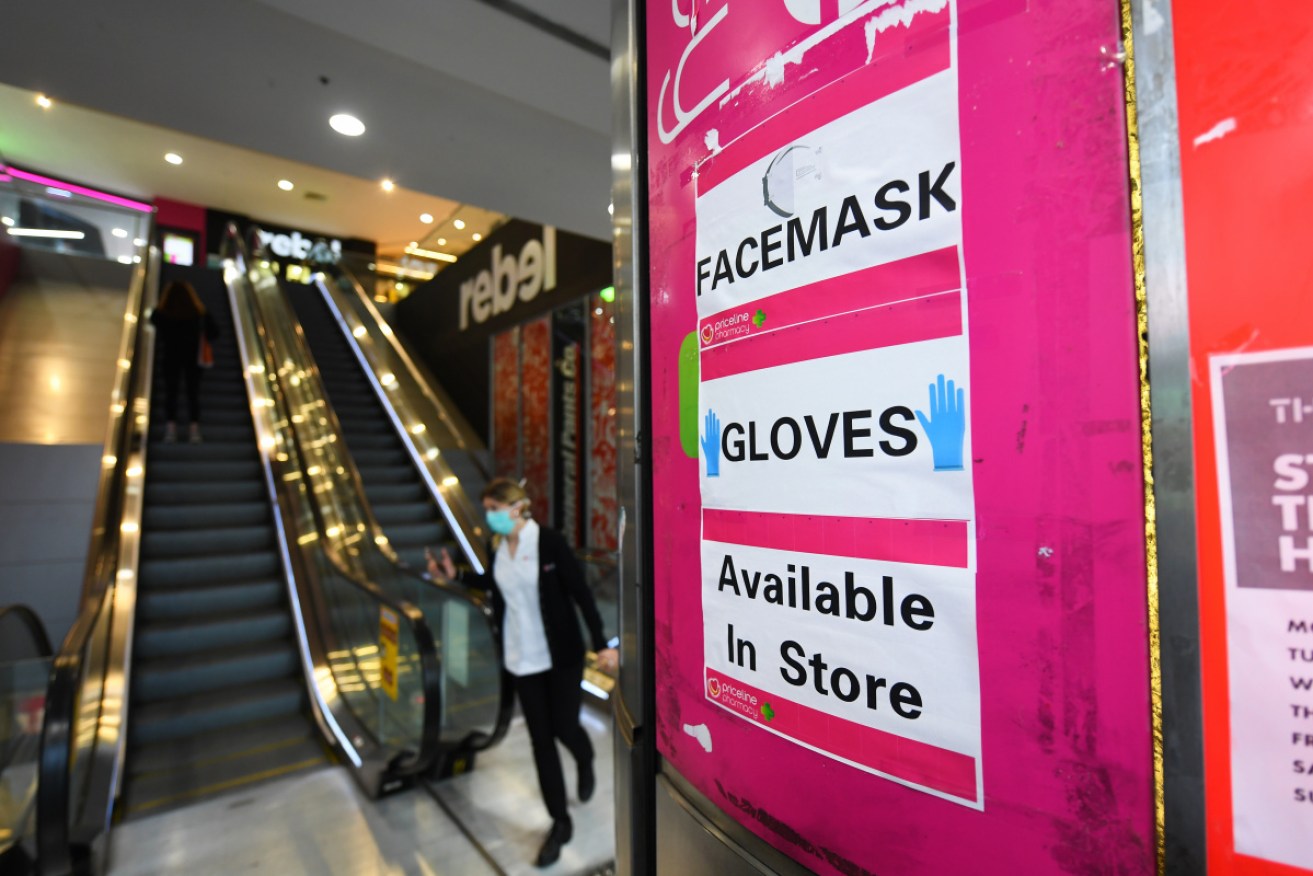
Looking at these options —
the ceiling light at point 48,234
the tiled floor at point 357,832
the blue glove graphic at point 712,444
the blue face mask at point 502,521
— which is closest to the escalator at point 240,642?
the tiled floor at point 357,832

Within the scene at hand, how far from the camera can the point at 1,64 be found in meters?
3.27

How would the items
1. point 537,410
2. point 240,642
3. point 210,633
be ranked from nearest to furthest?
point 210,633 → point 240,642 → point 537,410

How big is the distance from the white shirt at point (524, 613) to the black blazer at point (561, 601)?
35 mm

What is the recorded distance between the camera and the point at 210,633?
4.84 m

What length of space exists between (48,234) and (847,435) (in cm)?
1281

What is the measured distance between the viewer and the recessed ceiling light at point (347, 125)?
3826mm

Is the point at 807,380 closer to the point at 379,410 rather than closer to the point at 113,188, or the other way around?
the point at 379,410

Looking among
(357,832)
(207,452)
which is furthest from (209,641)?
(207,452)

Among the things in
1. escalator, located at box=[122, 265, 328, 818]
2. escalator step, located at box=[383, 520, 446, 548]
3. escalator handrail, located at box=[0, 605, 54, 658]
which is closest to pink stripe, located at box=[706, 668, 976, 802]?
escalator, located at box=[122, 265, 328, 818]

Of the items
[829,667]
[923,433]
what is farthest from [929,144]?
[829,667]

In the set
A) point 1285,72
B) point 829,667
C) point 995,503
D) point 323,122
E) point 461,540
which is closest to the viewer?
point 1285,72

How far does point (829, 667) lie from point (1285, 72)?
2.59ft

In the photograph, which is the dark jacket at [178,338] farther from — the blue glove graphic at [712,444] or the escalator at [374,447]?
the blue glove graphic at [712,444]

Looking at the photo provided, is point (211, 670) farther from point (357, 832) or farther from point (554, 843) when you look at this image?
point (554, 843)
